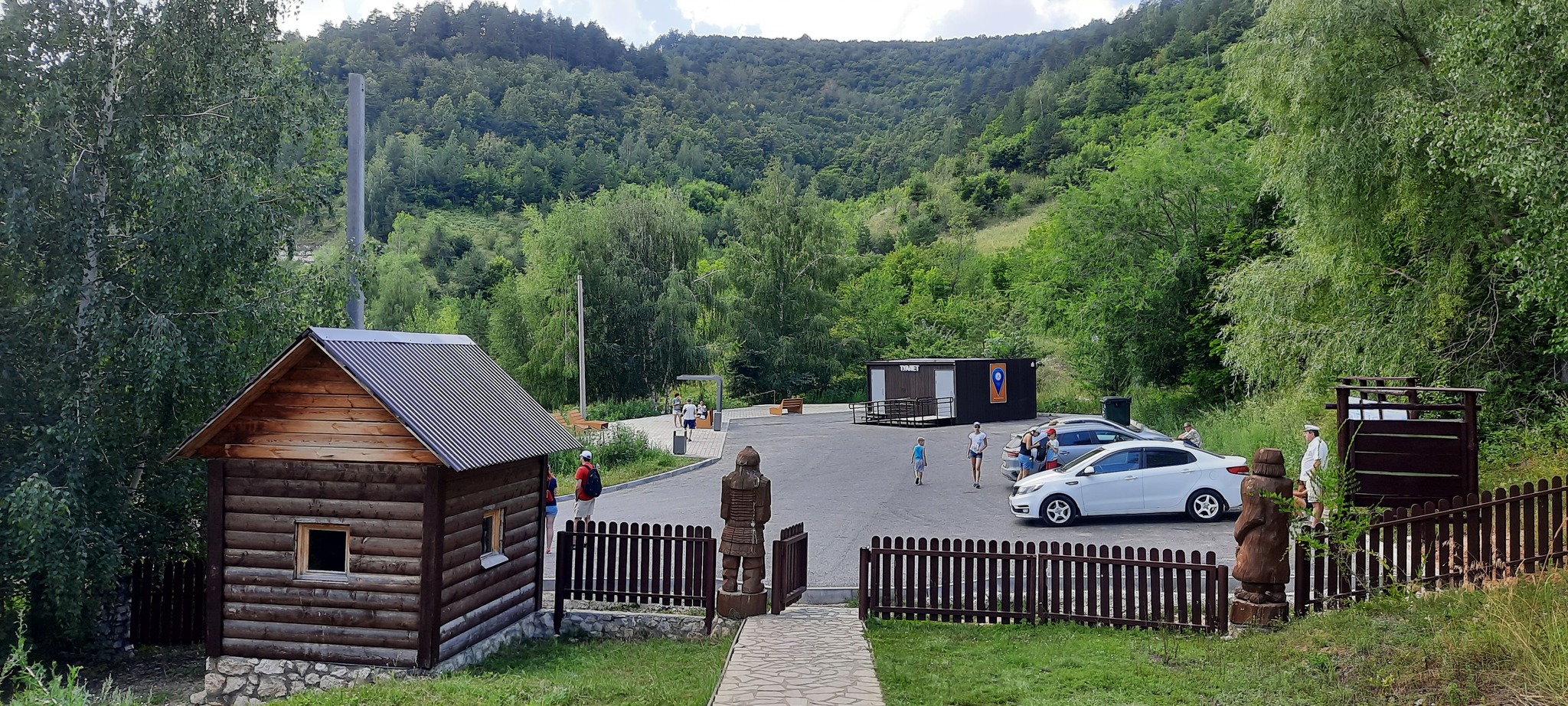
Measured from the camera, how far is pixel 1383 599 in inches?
371

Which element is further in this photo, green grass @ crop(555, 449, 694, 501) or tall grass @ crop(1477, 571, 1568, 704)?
green grass @ crop(555, 449, 694, 501)

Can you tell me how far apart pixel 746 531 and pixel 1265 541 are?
5641 millimetres

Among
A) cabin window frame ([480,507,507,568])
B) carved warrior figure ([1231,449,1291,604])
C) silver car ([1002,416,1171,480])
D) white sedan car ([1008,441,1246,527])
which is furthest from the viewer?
silver car ([1002,416,1171,480])

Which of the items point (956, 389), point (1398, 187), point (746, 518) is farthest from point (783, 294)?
point (746, 518)

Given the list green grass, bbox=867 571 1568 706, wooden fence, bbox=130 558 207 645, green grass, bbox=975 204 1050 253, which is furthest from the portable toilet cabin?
green grass, bbox=975 204 1050 253

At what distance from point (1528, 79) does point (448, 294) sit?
8043cm

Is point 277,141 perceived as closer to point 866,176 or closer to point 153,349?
point 153,349

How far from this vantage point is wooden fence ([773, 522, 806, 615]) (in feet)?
37.6

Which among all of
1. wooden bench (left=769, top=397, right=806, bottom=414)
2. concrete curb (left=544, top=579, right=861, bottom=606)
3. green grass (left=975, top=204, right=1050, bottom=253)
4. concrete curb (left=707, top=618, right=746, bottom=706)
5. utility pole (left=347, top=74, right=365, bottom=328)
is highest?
green grass (left=975, top=204, right=1050, bottom=253)

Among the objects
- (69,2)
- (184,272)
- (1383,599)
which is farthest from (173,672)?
(1383,599)

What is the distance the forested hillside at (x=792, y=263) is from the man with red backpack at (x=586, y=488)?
445 centimetres

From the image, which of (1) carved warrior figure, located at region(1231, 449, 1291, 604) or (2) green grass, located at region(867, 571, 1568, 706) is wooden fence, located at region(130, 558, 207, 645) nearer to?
(2) green grass, located at region(867, 571, 1568, 706)

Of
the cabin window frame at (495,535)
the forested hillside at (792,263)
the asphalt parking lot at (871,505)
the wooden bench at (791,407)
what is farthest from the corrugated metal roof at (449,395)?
the wooden bench at (791,407)

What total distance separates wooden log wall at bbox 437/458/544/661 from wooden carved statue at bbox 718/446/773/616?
277cm
